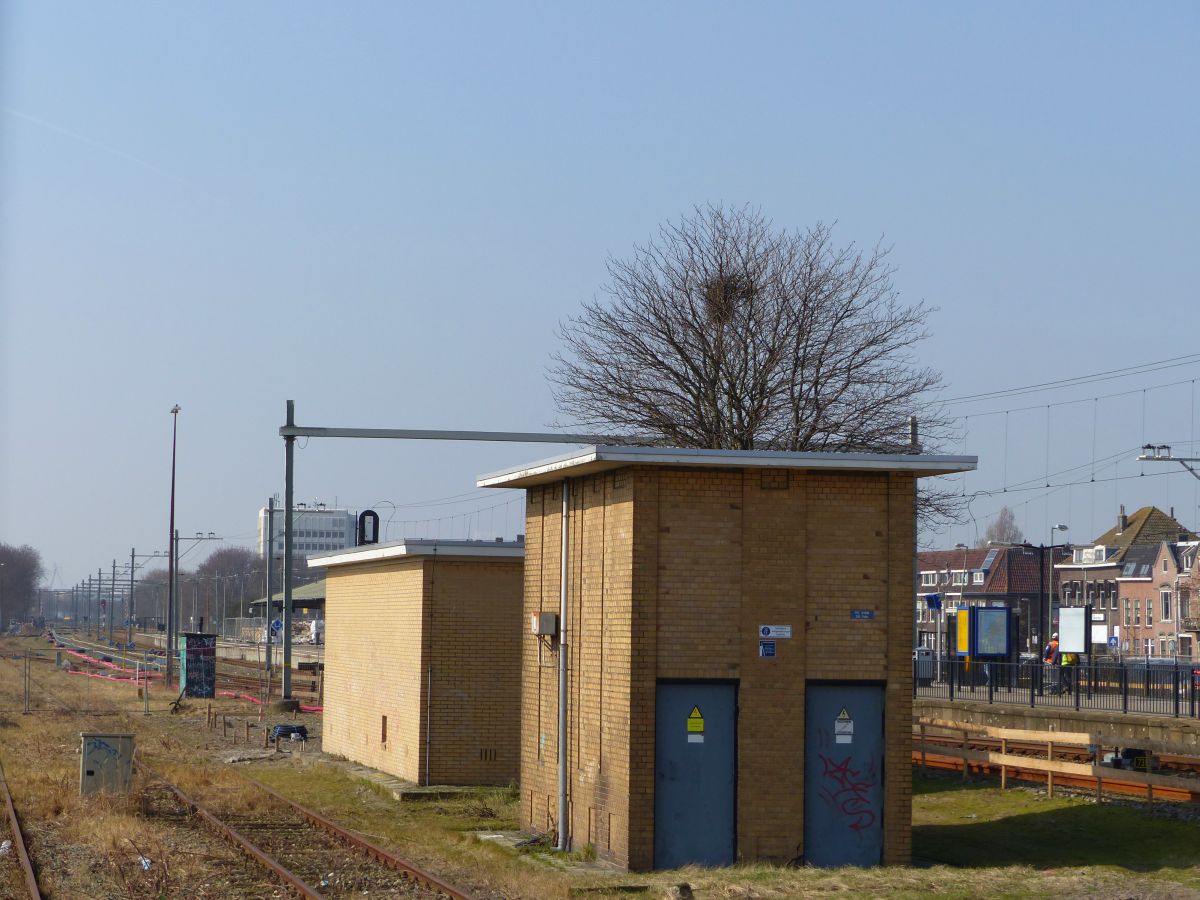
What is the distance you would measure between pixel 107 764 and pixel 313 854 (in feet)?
19.0

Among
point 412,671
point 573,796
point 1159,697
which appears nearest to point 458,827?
point 573,796

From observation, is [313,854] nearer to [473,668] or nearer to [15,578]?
[473,668]

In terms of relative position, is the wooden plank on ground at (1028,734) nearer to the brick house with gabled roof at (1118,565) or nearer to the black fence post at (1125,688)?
the black fence post at (1125,688)

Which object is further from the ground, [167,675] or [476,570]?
[476,570]

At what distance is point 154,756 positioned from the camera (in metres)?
29.7

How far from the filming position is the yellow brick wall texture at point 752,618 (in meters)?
16.2

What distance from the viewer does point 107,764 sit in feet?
71.5

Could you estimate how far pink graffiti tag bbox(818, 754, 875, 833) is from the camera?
1642cm

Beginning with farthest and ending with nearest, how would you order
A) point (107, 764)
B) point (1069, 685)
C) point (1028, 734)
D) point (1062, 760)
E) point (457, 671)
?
point (1069, 685)
point (1062, 760)
point (1028, 734)
point (457, 671)
point (107, 764)

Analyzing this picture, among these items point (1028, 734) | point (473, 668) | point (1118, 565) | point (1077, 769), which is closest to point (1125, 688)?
point (1028, 734)

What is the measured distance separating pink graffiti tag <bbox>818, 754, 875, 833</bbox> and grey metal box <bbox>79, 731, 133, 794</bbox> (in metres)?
10.6

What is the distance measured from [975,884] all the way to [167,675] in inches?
1902

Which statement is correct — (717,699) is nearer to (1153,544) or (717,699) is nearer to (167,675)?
(167,675)

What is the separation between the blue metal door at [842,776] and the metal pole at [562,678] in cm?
301
